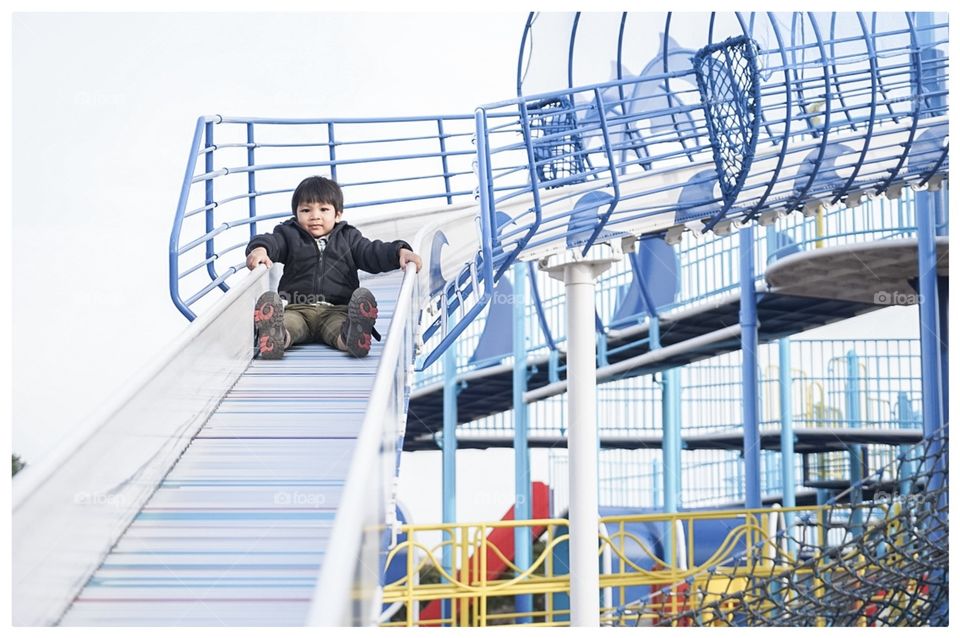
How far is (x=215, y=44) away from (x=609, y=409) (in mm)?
6767

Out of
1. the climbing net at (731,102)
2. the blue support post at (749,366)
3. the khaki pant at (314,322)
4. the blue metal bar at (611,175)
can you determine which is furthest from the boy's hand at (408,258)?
the blue support post at (749,366)

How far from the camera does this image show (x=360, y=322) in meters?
4.95

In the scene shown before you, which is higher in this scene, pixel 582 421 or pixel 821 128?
pixel 821 128

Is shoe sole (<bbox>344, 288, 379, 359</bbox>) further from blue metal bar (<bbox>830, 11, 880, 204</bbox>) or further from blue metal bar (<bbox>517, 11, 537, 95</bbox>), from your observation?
blue metal bar (<bbox>517, 11, 537, 95</bbox>)

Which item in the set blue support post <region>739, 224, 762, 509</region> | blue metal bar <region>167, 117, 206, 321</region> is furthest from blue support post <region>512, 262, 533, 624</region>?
blue metal bar <region>167, 117, 206, 321</region>

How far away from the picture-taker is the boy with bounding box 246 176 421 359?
5.07m

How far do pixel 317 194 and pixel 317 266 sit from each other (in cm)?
37

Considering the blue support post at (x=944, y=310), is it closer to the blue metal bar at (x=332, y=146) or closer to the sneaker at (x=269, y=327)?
the blue metal bar at (x=332, y=146)

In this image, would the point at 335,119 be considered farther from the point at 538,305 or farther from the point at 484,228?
the point at 538,305

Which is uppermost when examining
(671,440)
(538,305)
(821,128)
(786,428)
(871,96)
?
(871,96)

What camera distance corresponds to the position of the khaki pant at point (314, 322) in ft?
17.1

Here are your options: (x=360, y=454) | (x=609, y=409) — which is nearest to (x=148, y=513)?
(x=360, y=454)

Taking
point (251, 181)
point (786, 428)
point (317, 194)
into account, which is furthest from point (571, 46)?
point (786, 428)

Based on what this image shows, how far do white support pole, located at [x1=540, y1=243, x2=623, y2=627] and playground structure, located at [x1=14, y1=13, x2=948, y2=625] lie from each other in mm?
16
